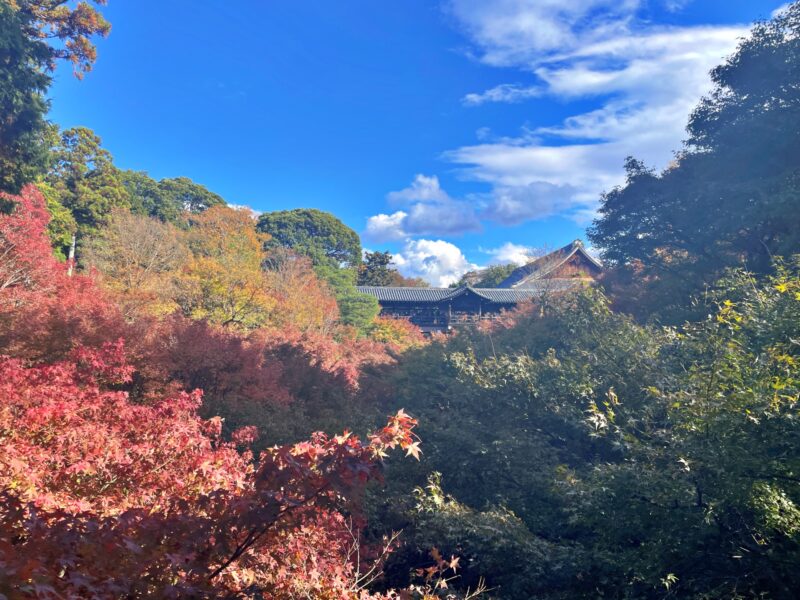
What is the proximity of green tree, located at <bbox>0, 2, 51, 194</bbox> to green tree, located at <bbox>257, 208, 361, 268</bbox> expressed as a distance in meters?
29.2

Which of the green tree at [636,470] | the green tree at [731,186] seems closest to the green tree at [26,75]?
the green tree at [636,470]

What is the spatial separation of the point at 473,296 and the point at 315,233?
1845 centimetres

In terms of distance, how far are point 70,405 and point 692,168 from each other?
12422 millimetres

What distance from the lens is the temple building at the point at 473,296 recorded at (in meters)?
29.3

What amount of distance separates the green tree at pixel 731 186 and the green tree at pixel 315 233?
28921mm

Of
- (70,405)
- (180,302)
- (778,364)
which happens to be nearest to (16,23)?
(70,405)

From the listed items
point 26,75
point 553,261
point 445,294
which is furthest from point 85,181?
point 553,261

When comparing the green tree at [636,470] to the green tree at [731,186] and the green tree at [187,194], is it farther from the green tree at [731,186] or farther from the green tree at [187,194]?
the green tree at [187,194]

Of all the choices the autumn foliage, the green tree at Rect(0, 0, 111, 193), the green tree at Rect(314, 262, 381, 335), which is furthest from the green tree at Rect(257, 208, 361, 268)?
the autumn foliage

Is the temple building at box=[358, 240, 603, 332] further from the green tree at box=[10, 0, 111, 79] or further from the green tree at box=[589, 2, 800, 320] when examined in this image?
the green tree at box=[10, 0, 111, 79]

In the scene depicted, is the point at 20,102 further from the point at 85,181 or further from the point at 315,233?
the point at 315,233

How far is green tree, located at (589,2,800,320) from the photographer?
31.1 ft

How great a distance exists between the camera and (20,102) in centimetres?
788

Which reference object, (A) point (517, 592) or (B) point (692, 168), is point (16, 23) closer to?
(A) point (517, 592)
